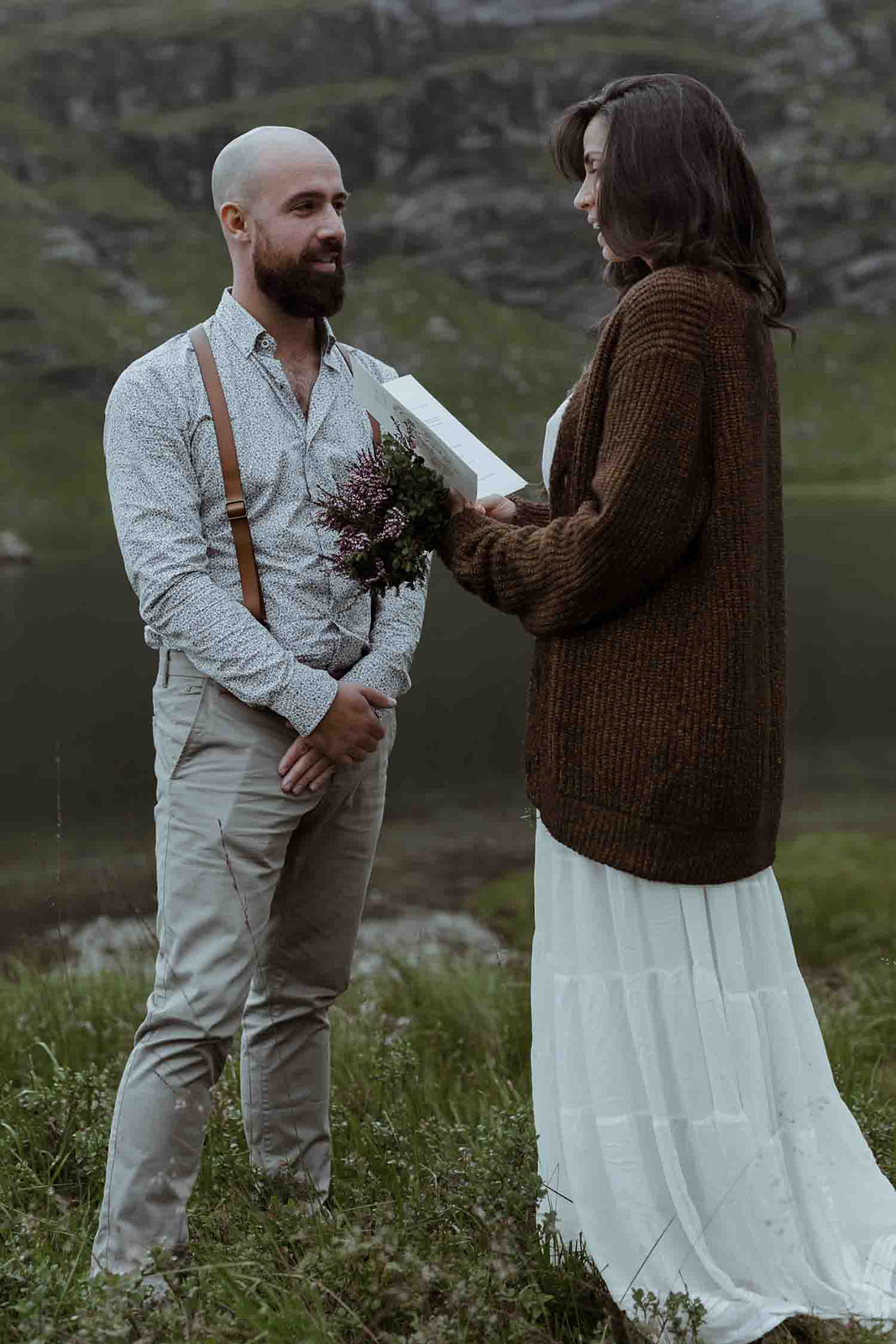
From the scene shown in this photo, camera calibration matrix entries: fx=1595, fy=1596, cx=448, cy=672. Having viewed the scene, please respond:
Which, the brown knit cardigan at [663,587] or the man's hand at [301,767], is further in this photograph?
the man's hand at [301,767]

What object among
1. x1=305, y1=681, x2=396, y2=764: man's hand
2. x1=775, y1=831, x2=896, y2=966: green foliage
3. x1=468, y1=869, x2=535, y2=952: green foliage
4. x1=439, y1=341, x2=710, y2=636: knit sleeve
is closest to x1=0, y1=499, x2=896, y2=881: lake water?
x1=775, y1=831, x2=896, y2=966: green foliage

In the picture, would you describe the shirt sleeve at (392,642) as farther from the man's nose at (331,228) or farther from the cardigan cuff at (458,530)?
the man's nose at (331,228)

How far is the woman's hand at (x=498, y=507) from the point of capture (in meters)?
3.32

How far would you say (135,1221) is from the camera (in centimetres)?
346

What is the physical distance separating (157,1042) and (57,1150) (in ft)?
3.10

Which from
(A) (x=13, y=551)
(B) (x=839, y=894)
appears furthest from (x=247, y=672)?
(A) (x=13, y=551)

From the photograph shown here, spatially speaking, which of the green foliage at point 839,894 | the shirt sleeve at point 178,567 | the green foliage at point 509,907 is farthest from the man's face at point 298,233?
the green foliage at point 509,907

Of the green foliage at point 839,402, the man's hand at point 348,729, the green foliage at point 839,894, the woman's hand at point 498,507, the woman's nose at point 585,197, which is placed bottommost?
the green foliage at point 839,894

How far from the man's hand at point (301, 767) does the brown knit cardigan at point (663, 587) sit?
62 centimetres

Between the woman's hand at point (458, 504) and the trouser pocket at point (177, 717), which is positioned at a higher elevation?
the woman's hand at point (458, 504)

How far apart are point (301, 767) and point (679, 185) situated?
4.93 ft

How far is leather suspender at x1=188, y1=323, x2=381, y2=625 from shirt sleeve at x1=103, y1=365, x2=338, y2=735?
0.23ft

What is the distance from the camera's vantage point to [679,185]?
9.66ft

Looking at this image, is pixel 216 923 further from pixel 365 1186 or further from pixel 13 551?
pixel 13 551
